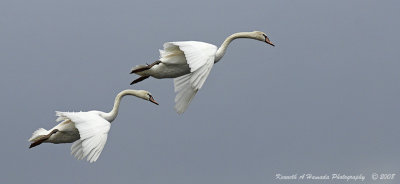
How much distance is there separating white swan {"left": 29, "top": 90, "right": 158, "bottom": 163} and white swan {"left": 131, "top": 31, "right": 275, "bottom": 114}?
1.77 metres

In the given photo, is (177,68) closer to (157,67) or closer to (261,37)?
(157,67)

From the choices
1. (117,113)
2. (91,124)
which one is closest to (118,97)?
(117,113)

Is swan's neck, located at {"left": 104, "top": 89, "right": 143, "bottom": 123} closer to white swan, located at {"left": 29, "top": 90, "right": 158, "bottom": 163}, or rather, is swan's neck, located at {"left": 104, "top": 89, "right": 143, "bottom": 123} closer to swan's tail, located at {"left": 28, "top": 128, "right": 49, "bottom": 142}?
white swan, located at {"left": 29, "top": 90, "right": 158, "bottom": 163}

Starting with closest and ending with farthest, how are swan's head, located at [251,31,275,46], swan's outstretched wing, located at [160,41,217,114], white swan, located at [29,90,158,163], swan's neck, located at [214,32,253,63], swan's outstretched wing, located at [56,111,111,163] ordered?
swan's outstretched wing, located at [56,111,111,163] < white swan, located at [29,90,158,163] < swan's outstretched wing, located at [160,41,217,114] < swan's neck, located at [214,32,253,63] < swan's head, located at [251,31,275,46]

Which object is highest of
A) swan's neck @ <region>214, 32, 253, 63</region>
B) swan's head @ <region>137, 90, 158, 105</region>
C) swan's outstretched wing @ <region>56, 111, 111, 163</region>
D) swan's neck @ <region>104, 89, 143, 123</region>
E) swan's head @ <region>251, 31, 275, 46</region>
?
swan's head @ <region>251, 31, 275, 46</region>

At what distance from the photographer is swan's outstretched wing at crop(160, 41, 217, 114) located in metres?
35.5

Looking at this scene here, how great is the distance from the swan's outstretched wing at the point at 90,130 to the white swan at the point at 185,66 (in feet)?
7.51

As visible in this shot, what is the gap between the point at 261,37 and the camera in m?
40.1

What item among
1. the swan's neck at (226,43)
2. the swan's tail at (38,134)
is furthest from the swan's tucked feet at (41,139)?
the swan's neck at (226,43)

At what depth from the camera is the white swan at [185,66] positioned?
35.7 m

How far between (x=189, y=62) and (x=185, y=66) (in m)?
1.66

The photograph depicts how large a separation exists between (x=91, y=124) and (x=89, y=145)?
1.04m

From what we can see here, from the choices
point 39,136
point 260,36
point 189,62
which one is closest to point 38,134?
point 39,136

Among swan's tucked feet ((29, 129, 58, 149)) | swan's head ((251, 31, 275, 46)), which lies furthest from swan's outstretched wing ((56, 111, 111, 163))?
swan's head ((251, 31, 275, 46))
